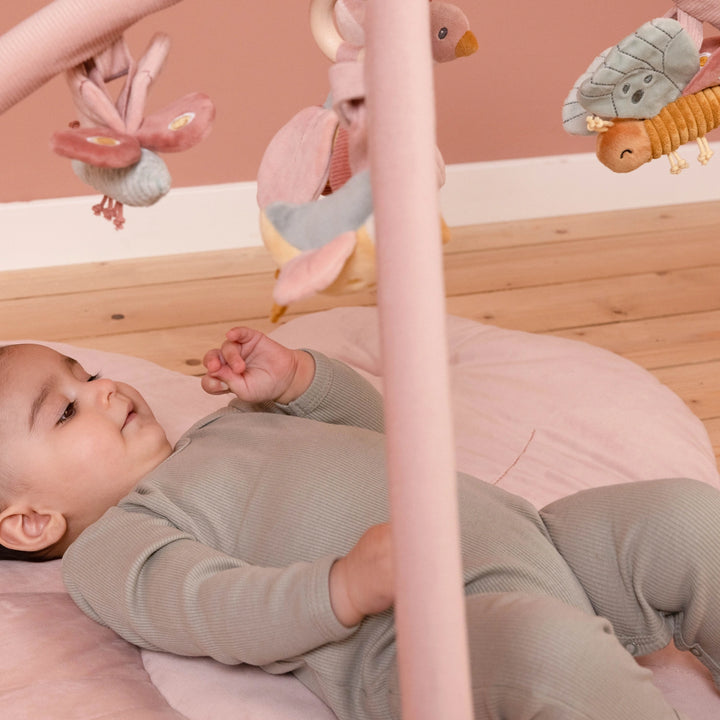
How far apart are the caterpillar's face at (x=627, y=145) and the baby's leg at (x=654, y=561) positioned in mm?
298

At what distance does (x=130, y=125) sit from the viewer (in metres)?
0.62

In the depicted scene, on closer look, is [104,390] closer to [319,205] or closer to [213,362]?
[213,362]

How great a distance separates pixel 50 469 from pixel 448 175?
1.36 meters

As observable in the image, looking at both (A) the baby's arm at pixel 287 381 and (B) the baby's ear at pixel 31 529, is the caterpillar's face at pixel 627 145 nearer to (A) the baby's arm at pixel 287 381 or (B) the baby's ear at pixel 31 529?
(A) the baby's arm at pixel 287 381

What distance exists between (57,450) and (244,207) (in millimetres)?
1152

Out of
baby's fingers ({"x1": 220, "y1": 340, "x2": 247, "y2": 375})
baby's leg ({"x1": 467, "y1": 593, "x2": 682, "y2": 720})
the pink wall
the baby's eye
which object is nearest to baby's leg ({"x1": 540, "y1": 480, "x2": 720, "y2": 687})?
baby's leg ({"x1": 467, "y1": 593, "x2": 682, "y2": 720})

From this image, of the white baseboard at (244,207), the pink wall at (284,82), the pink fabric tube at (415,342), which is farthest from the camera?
the white baseboard at (244,207)

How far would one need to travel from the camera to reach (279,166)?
60 centimetres

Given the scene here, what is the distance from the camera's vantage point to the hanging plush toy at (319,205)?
1.66 feet

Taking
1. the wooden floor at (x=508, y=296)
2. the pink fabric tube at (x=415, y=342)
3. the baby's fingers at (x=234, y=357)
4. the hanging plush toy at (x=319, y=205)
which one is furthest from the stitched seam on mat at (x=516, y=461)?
the pink fabric tube at (x=415, y=342)

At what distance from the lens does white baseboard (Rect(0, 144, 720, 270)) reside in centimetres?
195

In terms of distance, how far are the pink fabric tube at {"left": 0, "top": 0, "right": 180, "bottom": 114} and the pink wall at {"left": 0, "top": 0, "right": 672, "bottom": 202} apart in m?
1.26

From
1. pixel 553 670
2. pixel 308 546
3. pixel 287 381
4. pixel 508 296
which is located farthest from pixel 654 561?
pixel 508 296

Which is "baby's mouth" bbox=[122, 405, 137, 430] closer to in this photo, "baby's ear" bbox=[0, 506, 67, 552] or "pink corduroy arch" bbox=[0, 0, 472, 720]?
"baby's ear" bbox=[0, 506, 67, 552]
